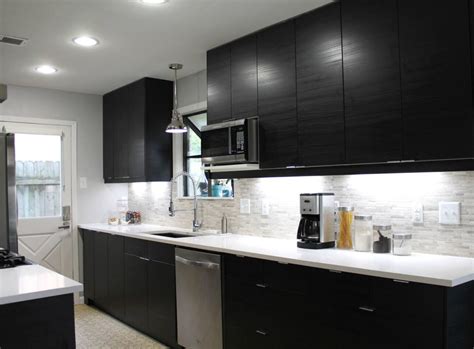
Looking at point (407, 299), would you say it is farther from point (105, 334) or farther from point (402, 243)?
point (105, 334)

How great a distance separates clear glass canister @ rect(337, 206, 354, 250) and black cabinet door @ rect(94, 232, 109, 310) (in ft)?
8.82

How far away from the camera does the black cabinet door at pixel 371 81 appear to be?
7.81ft

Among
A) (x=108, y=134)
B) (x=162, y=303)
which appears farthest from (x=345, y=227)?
(x=108, y=134)

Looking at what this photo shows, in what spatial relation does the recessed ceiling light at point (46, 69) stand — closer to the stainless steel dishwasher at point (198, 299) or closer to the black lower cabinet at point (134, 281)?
the black lower cabinet at point (134, 281)

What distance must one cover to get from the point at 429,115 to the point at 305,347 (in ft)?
4.69

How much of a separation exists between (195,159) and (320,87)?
78.8 inches

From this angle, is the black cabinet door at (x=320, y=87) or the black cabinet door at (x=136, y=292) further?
the black cabinet door at (x=136, y=292)

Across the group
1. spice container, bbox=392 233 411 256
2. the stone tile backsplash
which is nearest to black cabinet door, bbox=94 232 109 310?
the stone tile backsplash

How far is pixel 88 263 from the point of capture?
16.3 ft

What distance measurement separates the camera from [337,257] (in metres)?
2.46

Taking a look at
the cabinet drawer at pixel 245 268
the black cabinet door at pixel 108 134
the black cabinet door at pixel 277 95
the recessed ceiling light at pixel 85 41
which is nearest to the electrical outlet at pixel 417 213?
the black cabinet door at pixel 277 95

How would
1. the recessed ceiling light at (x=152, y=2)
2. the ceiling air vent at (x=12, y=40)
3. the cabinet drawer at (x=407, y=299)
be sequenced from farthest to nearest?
the ceiling air vent at (x=12, y=40) → the recessed ceiling light at (x=152, y=2) → the cabinet drawer at (x=407, y=299)

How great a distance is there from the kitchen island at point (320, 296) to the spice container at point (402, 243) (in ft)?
0.23

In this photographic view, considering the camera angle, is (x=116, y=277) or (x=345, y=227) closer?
(x=345, y=227)
